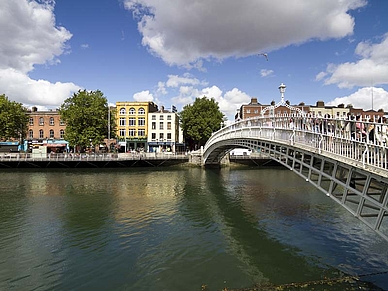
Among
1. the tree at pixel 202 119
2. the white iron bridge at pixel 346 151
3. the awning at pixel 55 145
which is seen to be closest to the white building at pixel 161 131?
the tree at pixel 202 119

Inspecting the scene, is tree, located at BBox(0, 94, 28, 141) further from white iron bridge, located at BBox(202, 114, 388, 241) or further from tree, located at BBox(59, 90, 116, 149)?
white iron bridge, located at BBox(202, 114, 388, 241)

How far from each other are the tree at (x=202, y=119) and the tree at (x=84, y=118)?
644 inches

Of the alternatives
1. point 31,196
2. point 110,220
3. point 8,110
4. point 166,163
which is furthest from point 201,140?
point 110,220

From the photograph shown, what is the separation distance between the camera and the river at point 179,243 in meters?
8.53

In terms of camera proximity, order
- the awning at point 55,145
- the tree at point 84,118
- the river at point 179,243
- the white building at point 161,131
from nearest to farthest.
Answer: the river at point 179,243 → the tree at point 84,118 → the awning at point 55,145 → the white building at point 161,131

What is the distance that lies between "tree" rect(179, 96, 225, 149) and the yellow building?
340 inches

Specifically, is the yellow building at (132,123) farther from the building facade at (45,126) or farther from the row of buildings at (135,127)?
the building facade at (45,126)

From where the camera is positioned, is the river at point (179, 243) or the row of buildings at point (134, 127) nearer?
the river at point (179, 243)

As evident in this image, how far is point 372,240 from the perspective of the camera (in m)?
11.5

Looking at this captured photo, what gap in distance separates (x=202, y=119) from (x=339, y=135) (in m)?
45.7

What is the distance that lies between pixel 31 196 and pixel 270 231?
1722 cm

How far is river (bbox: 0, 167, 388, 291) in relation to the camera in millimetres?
8531

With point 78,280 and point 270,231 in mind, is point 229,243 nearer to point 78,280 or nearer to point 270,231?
point 270,231

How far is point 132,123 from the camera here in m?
59.5
